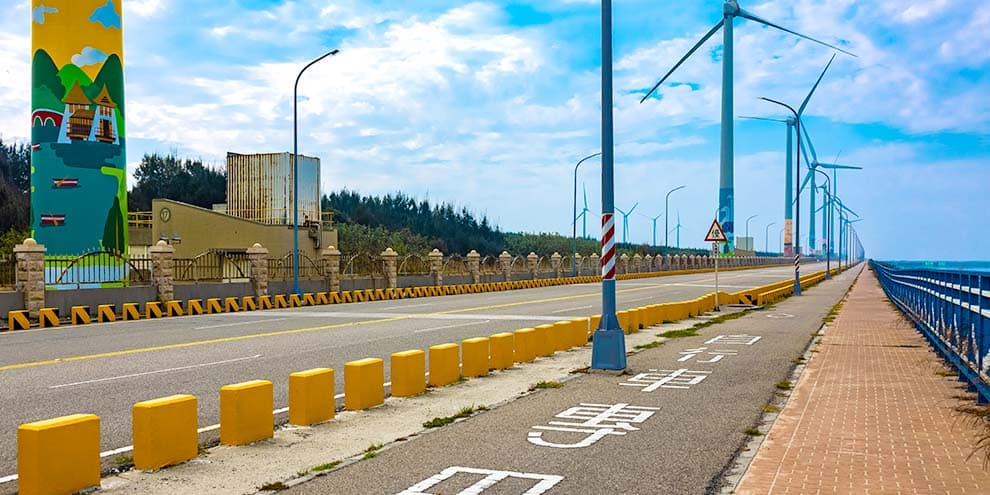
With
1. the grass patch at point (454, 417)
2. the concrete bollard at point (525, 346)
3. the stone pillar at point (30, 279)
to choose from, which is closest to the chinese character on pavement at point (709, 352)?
the concrete bollard at point (525, 346)

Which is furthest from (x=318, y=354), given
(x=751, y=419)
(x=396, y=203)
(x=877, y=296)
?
(x=396, y=203)

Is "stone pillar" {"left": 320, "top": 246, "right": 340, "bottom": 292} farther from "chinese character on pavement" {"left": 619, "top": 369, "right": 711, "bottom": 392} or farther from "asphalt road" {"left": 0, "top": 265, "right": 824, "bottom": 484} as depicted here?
"chinese character on pavement" {"left": 619, "top": 369, "right": 711, "bottom": 392}

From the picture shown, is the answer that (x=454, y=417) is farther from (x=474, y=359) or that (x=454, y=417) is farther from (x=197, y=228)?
(x=197, y=228)

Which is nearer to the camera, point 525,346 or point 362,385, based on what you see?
point 362,385

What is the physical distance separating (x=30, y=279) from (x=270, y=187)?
36.3 m

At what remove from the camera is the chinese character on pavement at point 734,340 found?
63.3ft

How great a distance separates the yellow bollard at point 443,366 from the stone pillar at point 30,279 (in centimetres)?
1806

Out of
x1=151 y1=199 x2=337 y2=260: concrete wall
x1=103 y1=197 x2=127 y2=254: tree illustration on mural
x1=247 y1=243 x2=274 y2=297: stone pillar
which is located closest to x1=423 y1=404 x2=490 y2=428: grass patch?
x1=247 y1=243 x2=274 y2=297: stone pillar

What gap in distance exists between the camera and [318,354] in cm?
1702

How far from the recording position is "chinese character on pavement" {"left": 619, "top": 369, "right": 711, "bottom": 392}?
1272 cm

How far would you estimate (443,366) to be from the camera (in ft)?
41.4

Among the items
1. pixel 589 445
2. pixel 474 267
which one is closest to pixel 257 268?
pixel 474 267

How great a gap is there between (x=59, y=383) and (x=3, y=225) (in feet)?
181

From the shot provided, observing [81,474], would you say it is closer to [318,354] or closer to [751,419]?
[751,419]
